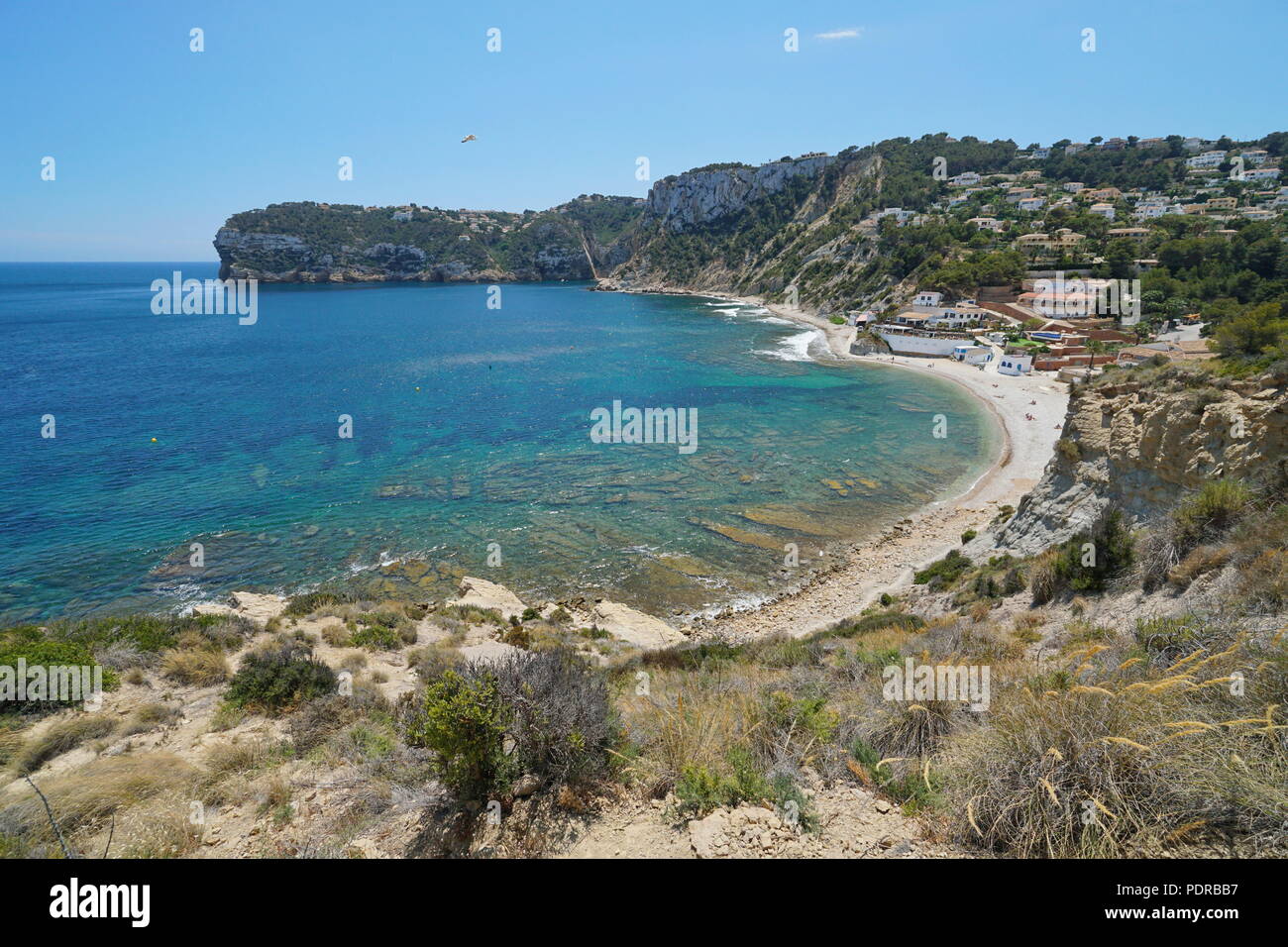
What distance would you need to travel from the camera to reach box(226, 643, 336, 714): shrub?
895 cm

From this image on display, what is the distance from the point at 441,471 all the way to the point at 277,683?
20.5 metres

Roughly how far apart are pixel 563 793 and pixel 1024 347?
5622cm

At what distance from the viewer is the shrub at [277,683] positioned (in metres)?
8.95

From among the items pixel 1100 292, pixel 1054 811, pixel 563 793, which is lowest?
pixel 563 793

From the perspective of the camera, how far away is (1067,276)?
199 feet

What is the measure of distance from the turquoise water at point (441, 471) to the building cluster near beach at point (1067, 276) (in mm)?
9810

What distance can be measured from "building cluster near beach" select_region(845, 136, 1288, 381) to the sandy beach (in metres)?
4.43

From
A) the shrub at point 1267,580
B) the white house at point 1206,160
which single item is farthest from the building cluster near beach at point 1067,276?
the shrub at point 1267,580

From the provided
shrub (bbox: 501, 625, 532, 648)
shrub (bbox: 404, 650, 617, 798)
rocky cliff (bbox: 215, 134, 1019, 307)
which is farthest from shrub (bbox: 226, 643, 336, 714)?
rocky cliff (bbox: 215, 134, 1019, 307)

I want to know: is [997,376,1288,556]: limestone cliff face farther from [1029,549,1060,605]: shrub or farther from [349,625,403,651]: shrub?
[349,625,403,651]: shrub

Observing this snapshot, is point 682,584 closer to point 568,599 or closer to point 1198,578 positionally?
point 568,599

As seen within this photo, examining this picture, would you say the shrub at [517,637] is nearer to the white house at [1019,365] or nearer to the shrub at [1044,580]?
the shrub at [1044,580]

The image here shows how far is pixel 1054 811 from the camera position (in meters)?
3.59
